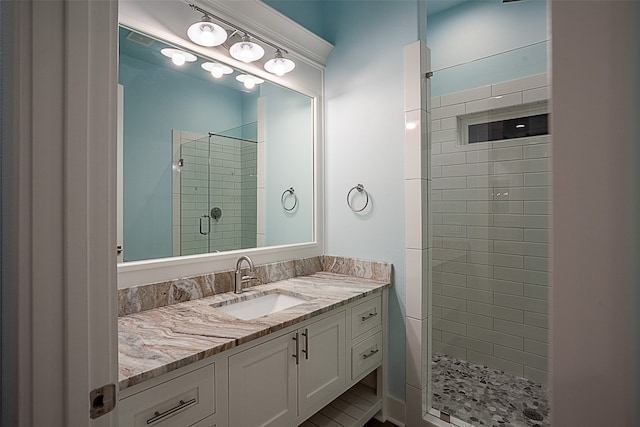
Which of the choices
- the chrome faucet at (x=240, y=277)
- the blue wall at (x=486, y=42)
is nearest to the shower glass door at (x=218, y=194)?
the chrome faucet at (x=240, y=277)

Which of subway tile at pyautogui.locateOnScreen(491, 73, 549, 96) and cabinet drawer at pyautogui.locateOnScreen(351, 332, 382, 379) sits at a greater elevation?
subway tile at pyautogui.locateOnScreen(491, 73, 549, 96)

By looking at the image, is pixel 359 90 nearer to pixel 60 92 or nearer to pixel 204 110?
pixel 204 110

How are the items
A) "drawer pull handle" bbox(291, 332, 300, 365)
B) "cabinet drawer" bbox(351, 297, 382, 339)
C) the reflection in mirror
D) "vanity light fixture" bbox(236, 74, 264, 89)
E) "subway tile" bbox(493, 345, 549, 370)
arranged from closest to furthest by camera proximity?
"drawer pull handle" bbox(291, 332, 300, 365), the reflection in mirror, "cabinet drawer" bbox(351, 297, 382, 339), "vanity light fixture" bbox(236, 74, 264, 89), "subway tile" bbox(493, 345, 549, 370)

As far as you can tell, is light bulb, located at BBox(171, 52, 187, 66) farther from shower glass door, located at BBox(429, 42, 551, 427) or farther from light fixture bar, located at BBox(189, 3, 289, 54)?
shower glass door, located at BBox(429, 42, 551, 427)

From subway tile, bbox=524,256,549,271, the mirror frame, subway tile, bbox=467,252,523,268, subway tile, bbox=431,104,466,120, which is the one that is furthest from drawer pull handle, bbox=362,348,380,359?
subway tile, bbox=431,104,466,120

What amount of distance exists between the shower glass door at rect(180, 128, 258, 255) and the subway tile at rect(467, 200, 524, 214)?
1443mm

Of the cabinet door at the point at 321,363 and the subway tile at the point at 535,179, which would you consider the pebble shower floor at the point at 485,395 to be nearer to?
the cabinet door at the point at 321,363

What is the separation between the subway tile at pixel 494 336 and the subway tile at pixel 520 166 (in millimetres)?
1079

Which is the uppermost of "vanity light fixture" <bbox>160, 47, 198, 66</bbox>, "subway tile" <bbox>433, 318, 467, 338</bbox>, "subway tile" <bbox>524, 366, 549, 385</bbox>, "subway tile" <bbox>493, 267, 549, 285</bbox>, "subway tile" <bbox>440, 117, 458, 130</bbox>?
"vanity light fixture" <bbox>160, 47, 198, 66</bbox>

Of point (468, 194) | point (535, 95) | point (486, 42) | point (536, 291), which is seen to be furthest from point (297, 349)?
point (486, 42)

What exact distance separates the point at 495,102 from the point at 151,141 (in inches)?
80.0

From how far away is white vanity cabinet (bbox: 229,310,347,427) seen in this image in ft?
3.94

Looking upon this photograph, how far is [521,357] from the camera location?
215 cm

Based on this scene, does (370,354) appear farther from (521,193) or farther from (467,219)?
(521,193)
